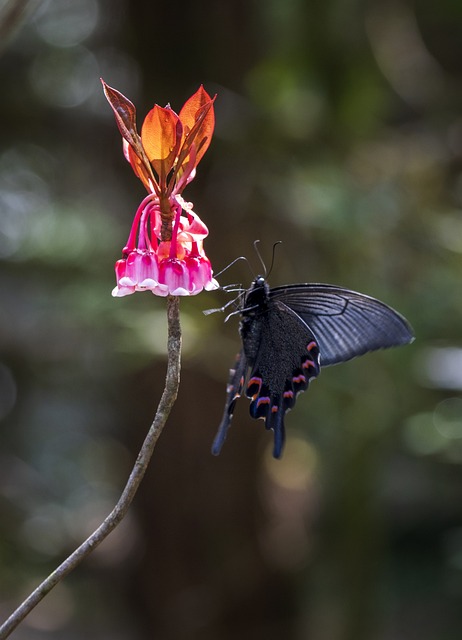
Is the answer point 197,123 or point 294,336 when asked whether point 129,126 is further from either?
point 294,336

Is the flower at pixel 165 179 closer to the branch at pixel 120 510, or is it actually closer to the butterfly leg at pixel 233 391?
the branch at pixel 120 510

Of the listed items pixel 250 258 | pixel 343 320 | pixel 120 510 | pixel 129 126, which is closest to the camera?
pixel 120 510

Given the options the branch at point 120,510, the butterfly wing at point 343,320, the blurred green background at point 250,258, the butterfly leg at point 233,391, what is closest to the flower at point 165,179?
the branch at point 120,510

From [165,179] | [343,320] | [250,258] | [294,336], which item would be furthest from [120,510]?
[250,258]

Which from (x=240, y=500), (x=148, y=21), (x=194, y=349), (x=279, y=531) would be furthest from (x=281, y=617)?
(x=148, y=21)

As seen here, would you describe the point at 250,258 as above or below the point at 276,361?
above

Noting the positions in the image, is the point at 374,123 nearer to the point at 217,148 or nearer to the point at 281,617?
the point at 217,148

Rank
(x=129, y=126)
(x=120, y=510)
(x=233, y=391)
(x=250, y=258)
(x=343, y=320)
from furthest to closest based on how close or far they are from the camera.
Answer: (x=250, y=258), (x=343, y=320), (x=233, y=391), (x=129, y=126), (x=120, y=510)

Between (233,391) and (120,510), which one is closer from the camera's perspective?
(120,510)
